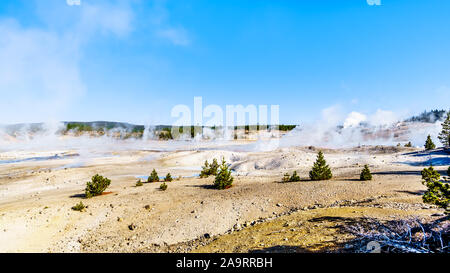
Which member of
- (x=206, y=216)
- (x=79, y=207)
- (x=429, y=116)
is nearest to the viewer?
(x=206, y=216)

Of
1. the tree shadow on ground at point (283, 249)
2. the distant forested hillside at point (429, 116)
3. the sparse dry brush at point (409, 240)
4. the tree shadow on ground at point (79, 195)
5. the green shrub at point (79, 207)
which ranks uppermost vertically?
the distant forested hillside at point (429, 116)

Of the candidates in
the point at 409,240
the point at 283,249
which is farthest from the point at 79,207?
the point at 409,240

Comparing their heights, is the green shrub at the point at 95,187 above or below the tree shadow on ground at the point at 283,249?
below

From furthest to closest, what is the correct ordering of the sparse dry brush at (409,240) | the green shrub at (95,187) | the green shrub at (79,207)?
the green shrub at (95,187)
the green shrub at (79,207)
the sparse dry brush at (409,240)

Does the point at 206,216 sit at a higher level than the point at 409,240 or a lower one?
lower

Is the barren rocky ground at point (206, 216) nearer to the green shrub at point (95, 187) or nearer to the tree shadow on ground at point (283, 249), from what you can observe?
the tree shadow on ground at point (283, 249)

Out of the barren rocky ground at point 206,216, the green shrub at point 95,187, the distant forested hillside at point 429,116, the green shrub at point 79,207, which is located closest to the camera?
the barren rocky ground at point 206,216

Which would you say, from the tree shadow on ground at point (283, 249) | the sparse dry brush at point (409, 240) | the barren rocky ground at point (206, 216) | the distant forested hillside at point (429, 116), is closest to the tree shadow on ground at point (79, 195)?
the barren rocky ground at point (206, 216)

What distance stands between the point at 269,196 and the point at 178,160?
2881 centimetres

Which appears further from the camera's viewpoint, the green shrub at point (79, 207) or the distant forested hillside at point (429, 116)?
the distant forested hillside at point (429, 116)

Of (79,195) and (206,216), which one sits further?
(79,195)

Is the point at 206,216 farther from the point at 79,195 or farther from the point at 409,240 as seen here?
the point at 79,195
